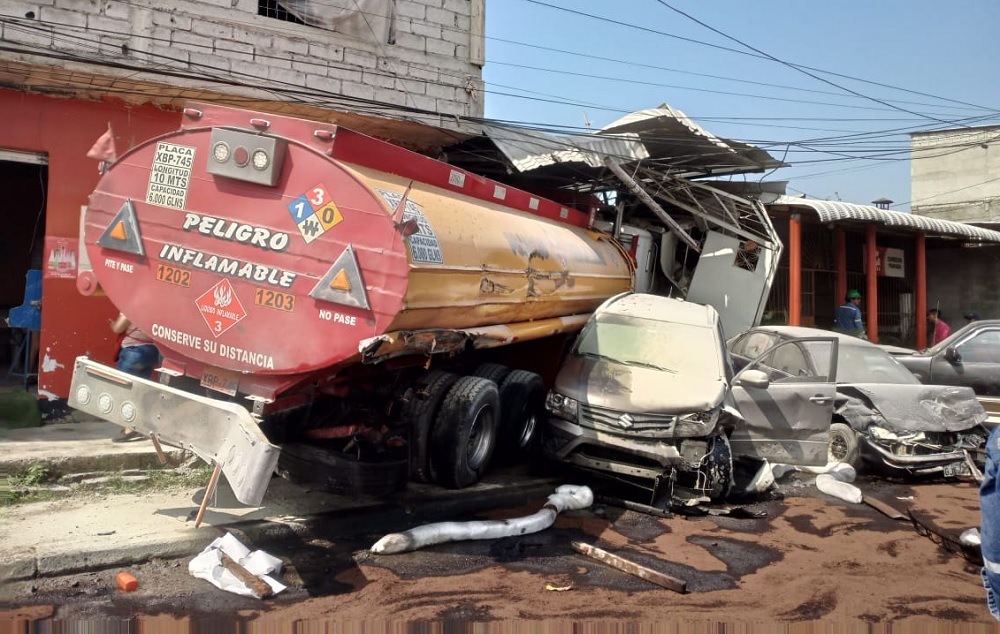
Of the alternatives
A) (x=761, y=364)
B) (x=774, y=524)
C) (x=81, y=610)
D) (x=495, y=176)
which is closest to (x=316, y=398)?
(x=81, y=610)

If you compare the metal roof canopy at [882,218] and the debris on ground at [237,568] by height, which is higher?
the metal roof canopy at [882,218]

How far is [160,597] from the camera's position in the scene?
430 cm

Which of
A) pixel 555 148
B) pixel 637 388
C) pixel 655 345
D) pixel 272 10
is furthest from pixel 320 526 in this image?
pixel 555 148

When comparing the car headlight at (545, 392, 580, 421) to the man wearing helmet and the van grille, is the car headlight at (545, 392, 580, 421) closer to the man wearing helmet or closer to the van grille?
the van grille

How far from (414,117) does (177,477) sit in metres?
6.01

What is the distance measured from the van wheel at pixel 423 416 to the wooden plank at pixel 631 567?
1468 millimetres

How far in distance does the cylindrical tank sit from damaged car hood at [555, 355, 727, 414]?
187cm

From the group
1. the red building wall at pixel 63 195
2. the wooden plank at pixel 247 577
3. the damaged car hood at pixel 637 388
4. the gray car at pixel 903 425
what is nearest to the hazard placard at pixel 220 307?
the wooden plank at pixel 247 577

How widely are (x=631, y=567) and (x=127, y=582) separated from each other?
3.13 meters

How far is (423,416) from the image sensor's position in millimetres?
6137

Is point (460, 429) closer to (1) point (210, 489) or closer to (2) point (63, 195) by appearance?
(1) point (210, 489)

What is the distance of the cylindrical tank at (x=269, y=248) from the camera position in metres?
4.82

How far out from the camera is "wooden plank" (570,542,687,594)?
474 cm

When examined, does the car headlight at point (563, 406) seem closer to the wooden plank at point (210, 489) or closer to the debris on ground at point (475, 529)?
the debris on ground at point (475, 529)
